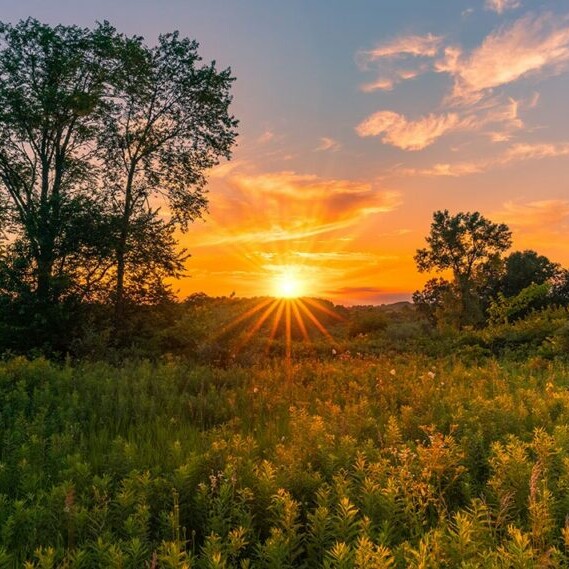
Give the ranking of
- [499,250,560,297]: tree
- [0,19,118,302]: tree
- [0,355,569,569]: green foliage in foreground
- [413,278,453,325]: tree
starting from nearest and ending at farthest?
[0,355,569,569]: green foliage in foreground → [0,19,118,302]: tree → [413,278,453,325]: tree → [499,250,560,297]: tree

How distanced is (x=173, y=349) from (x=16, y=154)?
12.2 metres

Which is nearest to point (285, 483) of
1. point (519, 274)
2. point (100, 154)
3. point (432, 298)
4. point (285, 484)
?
point (285, 484)

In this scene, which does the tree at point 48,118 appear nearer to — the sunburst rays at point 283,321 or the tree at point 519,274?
the sunburst rays at point 283,321

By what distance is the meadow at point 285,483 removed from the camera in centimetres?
294

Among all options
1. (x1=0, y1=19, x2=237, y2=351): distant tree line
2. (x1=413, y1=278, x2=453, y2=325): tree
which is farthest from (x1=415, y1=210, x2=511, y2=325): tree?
(x1=0, y1=19, x2=237, y2=351): distant tree line

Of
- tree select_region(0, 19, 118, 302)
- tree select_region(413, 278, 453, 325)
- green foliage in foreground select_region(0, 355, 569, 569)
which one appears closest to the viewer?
green foliage in foreground select_region(0, 355, 569, 569)

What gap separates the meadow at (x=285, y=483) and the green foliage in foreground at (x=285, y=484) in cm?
2

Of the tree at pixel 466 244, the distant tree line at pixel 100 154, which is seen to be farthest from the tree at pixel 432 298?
the distant tree line at pixel 100 154

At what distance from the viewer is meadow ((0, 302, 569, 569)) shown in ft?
9.65

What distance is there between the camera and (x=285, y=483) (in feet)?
13.0

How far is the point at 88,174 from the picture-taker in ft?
80.4

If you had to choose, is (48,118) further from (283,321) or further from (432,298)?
(432,298)

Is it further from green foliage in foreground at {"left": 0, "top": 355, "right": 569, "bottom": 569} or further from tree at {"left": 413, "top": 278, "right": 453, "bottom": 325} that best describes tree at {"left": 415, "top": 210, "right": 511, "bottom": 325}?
green foliage in foreground at {"left": 0, "top": 355, "right": 569, "bottom": 569}

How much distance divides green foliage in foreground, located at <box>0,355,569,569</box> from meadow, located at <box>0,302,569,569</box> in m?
0.02
